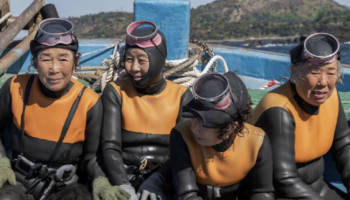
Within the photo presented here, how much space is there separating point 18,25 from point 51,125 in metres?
2.83

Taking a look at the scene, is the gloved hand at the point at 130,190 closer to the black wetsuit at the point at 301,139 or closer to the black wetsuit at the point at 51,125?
the black wetsuit at the point at 51,125

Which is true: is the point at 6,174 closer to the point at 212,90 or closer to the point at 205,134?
the point at 205,134

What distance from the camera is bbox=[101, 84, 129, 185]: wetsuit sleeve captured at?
120 inches

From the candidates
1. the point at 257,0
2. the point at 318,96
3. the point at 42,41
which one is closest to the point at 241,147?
the point at 318,96

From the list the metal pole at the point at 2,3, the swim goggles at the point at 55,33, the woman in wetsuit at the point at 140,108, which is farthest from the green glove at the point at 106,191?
the metal pole at the point at 2,3

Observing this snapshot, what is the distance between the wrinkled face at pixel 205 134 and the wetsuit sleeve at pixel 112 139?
0.64 m

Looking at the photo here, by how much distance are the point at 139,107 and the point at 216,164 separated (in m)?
0.73

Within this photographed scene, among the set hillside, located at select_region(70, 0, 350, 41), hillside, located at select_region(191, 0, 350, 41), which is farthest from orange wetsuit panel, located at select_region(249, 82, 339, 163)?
hillside, located at select_region(191, 0, 350, 41)

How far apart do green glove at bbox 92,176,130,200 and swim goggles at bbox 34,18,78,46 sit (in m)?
0.82

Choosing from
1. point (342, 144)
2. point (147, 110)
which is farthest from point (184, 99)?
point (342, 144)

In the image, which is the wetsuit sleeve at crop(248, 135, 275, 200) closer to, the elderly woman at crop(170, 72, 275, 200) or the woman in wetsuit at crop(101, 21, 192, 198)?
the elderly woman at crop(170, 72, 275, 200)

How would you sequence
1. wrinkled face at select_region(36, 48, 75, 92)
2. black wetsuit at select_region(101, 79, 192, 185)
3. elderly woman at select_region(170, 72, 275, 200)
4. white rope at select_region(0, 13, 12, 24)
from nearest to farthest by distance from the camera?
elderly woman at select_region(170, 72, 275, 200)
wrinkled face at select_region(36, 48, 75, 92)
black wetsuit at select_region(101, 79, 192, 185)
white rope at select_region(0, 13, 12, 24)

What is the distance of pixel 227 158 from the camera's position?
273 cm

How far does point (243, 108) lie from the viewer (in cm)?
262
